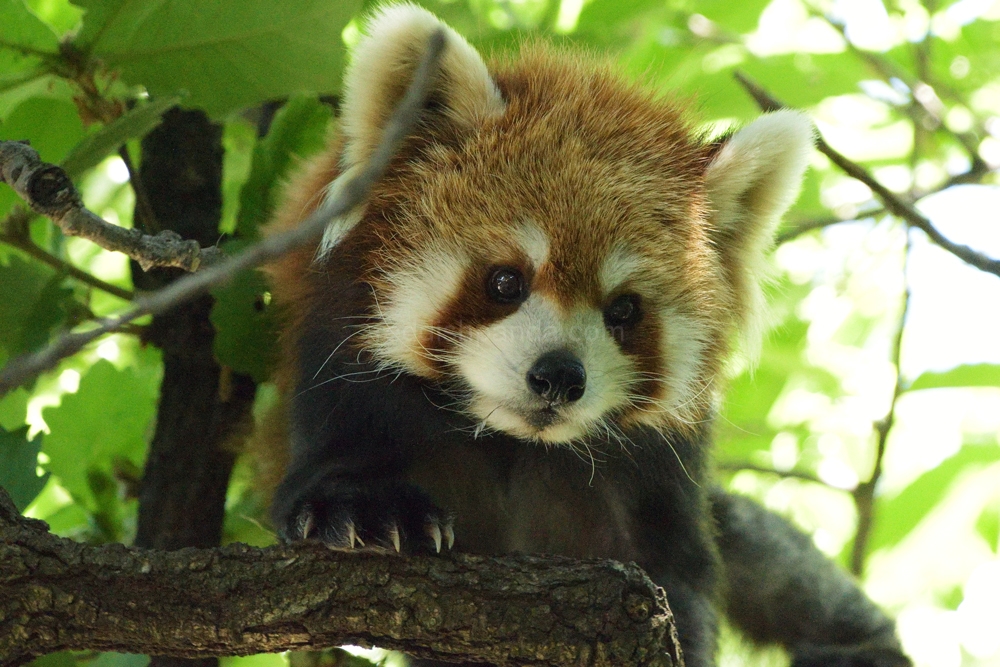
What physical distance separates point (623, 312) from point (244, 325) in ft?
4.10

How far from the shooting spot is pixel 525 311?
8.81 feet

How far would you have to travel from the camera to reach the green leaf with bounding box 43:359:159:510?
3.30 meters

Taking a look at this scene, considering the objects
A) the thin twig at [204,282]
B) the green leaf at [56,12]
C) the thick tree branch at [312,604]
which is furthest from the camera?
the green leaf at [56,12]

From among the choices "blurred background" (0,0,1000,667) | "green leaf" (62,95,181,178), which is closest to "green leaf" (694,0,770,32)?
"blurred background" (0,0,1000,667)

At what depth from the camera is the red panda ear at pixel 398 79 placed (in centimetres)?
278

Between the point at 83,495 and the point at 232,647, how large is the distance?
1.35 m

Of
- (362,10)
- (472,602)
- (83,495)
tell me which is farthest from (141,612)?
(362,10)

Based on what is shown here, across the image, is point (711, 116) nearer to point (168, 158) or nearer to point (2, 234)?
point (168, 158)

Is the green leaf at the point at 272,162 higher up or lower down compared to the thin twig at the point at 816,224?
lower down

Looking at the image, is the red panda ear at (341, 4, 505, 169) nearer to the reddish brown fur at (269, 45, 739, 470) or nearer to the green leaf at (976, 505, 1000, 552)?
the reddish brown fur at (269, 45, 739, 470)

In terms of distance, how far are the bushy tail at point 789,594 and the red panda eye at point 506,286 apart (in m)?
1.83

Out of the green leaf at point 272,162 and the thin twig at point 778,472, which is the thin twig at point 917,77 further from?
the green leaf at point 272,162

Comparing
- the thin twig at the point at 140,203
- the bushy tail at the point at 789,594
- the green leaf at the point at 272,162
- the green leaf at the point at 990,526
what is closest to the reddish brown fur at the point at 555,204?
the green leaf at the point at 272,162

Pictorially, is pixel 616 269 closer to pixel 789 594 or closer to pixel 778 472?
pixel 778 472
